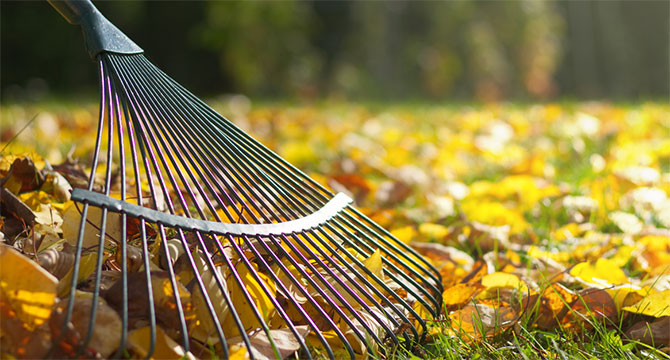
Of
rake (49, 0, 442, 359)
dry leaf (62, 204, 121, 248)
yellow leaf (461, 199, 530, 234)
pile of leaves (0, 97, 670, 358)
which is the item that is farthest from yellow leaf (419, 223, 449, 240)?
dry leaf (62, 204, 121, 248)

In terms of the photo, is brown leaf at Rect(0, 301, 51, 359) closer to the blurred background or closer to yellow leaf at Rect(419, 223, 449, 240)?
yellow leaf at Rect(419, 223, 449, 240)

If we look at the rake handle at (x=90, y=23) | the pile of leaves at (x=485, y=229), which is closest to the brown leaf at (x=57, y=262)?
the pile of leaves at (x=485, y=229)

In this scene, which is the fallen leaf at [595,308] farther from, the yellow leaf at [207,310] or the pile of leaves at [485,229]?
the yellow leaf at [207,310]

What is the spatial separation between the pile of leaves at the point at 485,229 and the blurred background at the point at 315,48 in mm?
4714

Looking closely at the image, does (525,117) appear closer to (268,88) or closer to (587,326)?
(587,326)

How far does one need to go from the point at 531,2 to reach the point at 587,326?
30.7 feet

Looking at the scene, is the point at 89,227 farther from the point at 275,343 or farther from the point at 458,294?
the point at 458,294

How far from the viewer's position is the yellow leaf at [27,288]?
0.93m

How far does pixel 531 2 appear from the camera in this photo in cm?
984

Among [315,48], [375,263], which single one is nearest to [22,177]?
[375,263]

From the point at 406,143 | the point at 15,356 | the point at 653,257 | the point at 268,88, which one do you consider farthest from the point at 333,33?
the point at 15,356

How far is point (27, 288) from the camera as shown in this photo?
3.07 feet

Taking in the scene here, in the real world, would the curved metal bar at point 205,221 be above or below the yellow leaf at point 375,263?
above

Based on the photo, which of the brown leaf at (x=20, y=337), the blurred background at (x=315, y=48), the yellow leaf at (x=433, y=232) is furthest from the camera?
the blurred background at (x=315, y=48)
